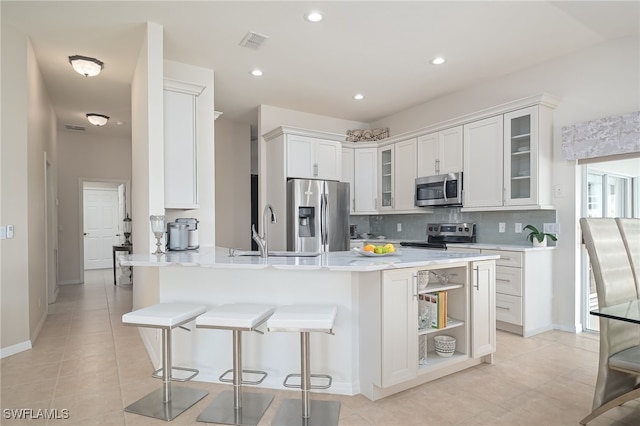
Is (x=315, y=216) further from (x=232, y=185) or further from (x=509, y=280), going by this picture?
(x=509, y=280)

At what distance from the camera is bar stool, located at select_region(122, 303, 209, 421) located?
2.06m

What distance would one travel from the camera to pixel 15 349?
3180 millimetres

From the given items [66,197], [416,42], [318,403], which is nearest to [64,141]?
[66,197]

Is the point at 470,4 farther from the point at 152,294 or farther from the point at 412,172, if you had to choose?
the point at 152,294

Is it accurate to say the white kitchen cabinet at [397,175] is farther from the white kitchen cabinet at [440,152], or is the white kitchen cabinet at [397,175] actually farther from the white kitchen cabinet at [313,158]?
the white kitchen cabinet at [313,158]

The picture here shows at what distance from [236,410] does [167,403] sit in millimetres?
450

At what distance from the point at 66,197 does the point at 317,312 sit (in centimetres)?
672

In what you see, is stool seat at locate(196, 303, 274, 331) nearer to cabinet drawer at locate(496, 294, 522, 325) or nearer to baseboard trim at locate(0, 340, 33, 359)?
baseboard trim at locate(0, 340, 33, 359)

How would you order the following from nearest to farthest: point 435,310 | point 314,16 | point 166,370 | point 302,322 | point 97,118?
1. point 302,322
2. point 166,370
3. point 435,310
4. point 314,16
5. point 97,118

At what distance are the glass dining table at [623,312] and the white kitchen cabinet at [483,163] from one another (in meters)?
2.28

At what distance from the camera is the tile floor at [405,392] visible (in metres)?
2.13

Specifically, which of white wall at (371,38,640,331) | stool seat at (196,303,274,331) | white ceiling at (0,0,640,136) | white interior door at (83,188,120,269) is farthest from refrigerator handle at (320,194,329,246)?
white interior door at (83,188,120,269)

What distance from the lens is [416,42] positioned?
3.46 meters

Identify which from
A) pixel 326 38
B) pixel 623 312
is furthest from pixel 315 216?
pixel 623 312
